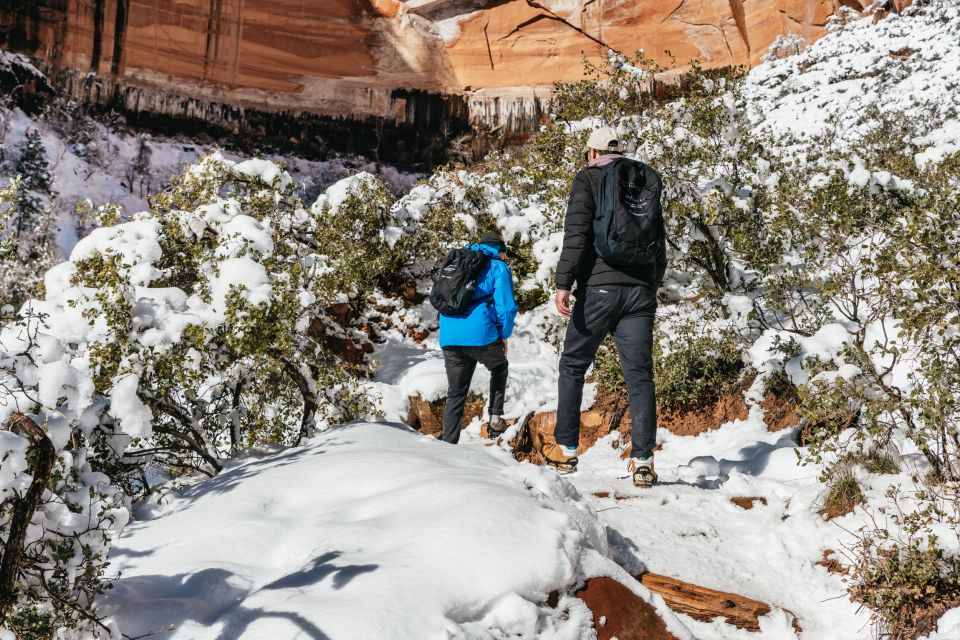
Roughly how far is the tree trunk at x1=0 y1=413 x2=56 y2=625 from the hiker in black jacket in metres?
2.51

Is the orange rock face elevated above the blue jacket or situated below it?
above

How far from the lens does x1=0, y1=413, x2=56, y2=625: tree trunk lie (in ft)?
4.96

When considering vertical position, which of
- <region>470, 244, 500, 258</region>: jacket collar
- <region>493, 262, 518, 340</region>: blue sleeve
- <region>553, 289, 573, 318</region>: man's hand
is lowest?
<region>493, 262, 518, 340</region>: blue sleeve

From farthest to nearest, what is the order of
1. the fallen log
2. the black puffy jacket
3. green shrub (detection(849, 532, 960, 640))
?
1. the black puffy jacket
2. the fallen log
3. green shrub (detection(849, 532, 960, 640))

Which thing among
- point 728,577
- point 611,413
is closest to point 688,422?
point 611,413

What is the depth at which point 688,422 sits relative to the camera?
5.88 metres

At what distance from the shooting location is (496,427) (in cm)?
572

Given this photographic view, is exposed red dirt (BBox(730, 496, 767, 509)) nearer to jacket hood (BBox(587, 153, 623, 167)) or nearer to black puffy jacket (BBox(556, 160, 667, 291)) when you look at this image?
black puffy jacket (BBox(556, 160, 667, 291))

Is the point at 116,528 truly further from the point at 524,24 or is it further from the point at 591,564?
the point at 524,24

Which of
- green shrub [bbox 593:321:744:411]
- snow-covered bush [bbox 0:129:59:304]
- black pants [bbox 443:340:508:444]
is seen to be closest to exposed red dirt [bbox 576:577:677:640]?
black pants [bbox 443:340:508:444]

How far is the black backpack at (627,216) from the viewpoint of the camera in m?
3.44

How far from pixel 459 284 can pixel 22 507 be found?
354 centimetres

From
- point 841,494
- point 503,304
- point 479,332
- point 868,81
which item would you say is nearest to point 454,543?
point 841,494

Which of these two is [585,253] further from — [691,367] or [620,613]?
[691,367]
